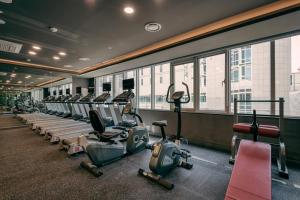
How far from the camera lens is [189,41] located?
3.64 m

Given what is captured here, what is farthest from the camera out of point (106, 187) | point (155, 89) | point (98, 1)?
point (155, 89)

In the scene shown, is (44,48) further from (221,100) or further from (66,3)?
(221,100)

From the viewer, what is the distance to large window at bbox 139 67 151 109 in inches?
251

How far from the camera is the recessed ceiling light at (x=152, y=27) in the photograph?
10.3 feet

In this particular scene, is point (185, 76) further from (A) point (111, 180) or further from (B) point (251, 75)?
(A) point (111, 180)

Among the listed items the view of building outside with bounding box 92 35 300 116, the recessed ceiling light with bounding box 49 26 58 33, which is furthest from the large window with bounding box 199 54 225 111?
the recessed ceiling light with bounding box 49 26 58 33

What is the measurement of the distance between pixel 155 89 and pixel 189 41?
282 centimetres

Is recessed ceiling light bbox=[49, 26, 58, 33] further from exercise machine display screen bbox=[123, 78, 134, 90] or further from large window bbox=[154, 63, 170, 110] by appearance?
large window bbox=[154, 63, 170, 110]

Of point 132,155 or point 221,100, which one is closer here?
point 132,155

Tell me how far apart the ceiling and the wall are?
2.43 metres

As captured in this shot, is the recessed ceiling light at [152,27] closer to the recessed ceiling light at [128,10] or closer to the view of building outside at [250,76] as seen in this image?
the recessed ceiling light at [128,10]

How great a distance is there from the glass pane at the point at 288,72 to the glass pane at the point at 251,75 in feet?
0.60

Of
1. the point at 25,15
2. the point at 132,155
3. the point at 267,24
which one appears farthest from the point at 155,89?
the point at 25,15

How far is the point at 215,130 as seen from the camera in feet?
13.2
